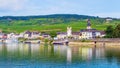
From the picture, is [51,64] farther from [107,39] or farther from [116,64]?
[107,39]

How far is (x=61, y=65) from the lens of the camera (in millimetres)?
58125

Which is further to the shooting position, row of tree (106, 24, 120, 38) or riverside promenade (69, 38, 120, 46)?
row of tree (106, 24, 120, 38)

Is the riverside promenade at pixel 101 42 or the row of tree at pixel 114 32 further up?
the row of tree at pixel 114 32

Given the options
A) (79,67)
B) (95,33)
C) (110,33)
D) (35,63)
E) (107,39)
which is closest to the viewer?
(79,67)

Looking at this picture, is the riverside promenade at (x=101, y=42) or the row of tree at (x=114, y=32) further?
the row of tree at (x=114, y=32)

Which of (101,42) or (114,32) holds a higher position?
(114,32)

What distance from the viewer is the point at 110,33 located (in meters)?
132

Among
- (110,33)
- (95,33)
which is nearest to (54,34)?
(95,33)

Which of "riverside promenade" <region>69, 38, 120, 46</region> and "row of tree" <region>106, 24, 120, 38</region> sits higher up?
"row of tree" <region>106, 24, 120, 38</region>

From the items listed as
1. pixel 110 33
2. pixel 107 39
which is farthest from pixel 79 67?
pixel 110 33

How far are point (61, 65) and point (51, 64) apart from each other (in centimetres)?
206

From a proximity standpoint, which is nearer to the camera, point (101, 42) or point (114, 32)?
point (101, 42)

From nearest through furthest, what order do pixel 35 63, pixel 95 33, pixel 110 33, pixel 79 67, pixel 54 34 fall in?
1. pixel 79 67
2. pixel 35 63
3. pixel 110 33
4. pixel 95 33
5. pixel 54 34

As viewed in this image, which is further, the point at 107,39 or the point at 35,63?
the point at 107,39
